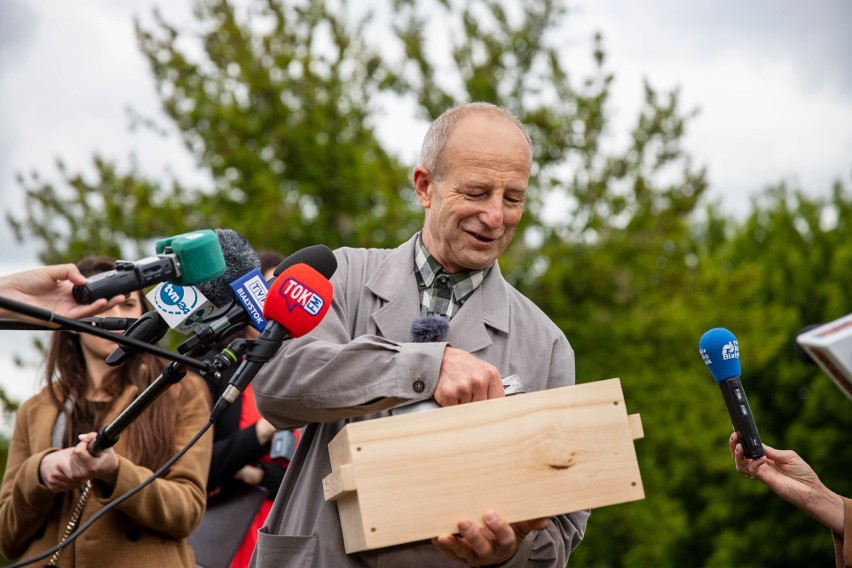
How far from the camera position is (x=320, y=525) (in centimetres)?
323

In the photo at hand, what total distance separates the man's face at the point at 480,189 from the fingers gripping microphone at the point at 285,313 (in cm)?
83

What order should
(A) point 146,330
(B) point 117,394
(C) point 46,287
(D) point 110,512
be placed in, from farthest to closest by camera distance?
(B) point 117,394 → (D) point 110,512 → (C) point 46,287 → (A) point 146,330

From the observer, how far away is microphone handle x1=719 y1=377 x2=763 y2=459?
3.34 metres

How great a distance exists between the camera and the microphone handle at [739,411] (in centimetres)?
334

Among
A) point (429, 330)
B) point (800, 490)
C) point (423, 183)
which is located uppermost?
point (423, 183)

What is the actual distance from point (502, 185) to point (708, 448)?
15.2m

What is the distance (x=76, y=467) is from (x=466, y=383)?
1.81 meters

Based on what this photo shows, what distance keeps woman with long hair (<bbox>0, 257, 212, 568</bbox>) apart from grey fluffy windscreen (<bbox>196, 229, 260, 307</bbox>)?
1150 mm

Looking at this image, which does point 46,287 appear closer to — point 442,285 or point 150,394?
point 150,394

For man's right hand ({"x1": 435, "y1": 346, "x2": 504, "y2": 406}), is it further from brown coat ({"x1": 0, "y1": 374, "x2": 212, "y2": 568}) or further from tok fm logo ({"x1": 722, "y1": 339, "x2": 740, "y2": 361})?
brown coat ({"x1": 0, "y1": 374, "x2": 212, "y2": 568})

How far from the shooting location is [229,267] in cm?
309

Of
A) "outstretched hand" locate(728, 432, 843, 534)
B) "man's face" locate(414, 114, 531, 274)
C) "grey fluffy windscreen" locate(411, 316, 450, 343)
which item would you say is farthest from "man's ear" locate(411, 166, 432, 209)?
"outstretched hand" locate(728, 432, 843, 534)

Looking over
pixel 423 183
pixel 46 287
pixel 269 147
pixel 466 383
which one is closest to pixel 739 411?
pixel 466 383

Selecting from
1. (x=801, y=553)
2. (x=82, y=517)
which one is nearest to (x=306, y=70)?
(x=82, y=517)
